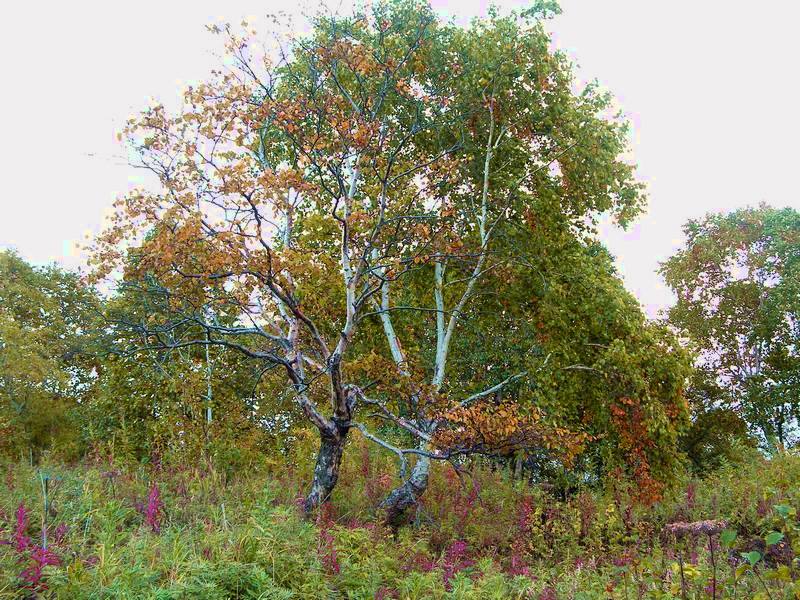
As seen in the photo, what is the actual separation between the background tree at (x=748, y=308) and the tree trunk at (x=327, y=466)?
65.0 ft

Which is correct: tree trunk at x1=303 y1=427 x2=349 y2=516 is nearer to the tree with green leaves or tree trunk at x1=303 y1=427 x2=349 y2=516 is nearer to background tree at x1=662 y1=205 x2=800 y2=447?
the tree with green leaves

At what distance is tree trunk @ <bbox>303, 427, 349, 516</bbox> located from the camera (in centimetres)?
845

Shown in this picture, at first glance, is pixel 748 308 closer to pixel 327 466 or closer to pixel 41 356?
pixel 327 466

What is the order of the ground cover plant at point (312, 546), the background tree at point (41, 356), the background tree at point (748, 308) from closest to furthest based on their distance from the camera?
the ground cover plant at point (312, 546) < the background tree at point (41, 356) < the background tree at point (748, 308)

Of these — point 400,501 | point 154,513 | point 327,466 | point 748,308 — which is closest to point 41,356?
point 327,466

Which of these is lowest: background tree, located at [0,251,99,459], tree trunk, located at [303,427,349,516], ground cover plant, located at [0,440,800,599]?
ground cover plant, located at [0,440,800,599]

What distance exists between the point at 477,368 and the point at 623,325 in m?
6.09

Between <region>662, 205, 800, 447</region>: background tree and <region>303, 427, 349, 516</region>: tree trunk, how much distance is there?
65.0 ft

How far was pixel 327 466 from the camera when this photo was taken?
8617 millimetres

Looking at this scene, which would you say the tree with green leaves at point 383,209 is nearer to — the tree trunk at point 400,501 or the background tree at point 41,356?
the tree trunk at point 400,501

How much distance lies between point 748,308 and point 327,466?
22.4 meters

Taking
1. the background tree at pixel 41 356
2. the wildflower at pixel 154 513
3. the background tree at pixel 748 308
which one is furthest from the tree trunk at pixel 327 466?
the background tree at pixel 748 308

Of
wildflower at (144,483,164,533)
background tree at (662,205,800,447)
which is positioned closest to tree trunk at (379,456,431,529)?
wildflower at (144,483,164,533)

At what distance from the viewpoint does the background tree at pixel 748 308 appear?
22.9 metres
